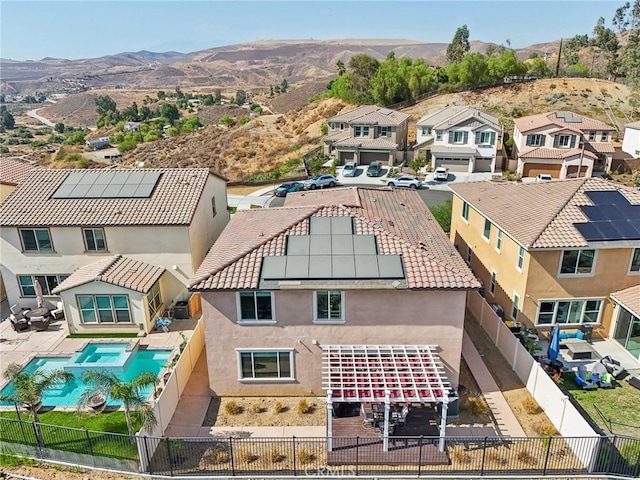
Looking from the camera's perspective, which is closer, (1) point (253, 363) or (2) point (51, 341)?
(1) point (253, 363)

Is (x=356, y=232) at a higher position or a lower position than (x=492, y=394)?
higher

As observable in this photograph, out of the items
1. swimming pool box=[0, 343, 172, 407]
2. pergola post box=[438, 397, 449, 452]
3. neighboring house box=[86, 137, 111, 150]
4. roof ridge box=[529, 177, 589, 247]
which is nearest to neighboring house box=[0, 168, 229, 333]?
swimming pool box=[0, 343, 172, 407]

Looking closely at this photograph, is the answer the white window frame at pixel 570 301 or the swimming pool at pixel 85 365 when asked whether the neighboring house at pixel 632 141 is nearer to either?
the white window frame at pixel 570 301

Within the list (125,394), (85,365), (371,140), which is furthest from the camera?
(371,140)

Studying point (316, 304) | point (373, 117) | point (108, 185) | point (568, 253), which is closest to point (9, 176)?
point (108, 185)

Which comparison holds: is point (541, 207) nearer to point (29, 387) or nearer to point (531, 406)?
point (531, 406)
